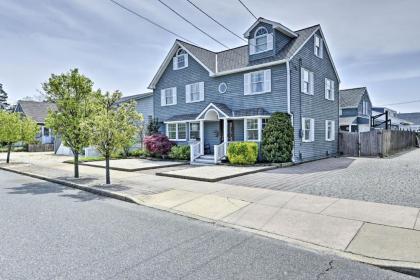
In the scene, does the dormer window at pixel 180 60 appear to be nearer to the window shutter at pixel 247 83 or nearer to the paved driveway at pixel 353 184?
the window shutter at pixel 247 83

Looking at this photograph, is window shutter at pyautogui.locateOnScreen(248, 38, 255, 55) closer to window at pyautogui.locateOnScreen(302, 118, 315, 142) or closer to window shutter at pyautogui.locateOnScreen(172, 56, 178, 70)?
window at pyautogui.locateOnScreen(302, 118, 315, 142)

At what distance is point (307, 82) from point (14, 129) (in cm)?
2057

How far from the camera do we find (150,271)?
3.99 metres

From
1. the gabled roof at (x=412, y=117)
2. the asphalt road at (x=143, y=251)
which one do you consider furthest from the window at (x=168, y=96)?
the gabled roof at (x=412, y=117)

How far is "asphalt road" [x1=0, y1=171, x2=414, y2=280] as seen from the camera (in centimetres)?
394

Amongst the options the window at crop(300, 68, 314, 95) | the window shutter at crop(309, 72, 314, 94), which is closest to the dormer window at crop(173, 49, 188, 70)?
the window at crop(300, 68, 314, 95)

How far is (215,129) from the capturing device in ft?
65.3

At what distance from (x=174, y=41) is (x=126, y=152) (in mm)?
9617

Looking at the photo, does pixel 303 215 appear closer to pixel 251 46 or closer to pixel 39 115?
pixel 251 46

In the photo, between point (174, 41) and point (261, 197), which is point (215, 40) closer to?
point (174, 41)

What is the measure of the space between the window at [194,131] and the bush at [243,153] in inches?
201

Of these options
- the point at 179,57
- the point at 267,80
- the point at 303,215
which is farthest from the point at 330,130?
the point at 303,215

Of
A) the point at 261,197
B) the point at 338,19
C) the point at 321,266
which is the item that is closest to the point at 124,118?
the point at 261,197

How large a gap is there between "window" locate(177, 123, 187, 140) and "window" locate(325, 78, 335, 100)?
10.8 metres
